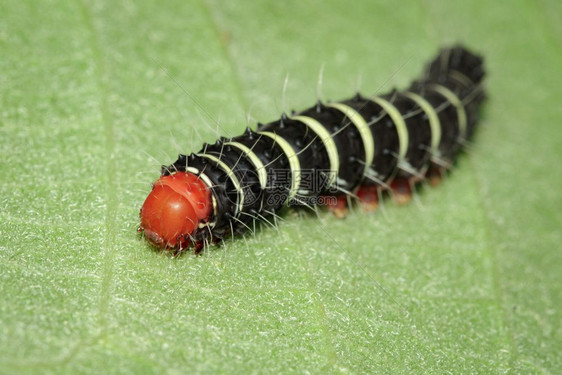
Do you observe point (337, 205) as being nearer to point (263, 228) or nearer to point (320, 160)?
point (320, 160)

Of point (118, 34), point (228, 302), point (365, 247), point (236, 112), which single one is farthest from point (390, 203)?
point (118, 34)

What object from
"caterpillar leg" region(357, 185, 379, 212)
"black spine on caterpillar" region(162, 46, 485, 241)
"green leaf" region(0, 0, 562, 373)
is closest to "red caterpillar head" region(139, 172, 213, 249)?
"black spine on caterpillar" region(162, 46, 485, 241)

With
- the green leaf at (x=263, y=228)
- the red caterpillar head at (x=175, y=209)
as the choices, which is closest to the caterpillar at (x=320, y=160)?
the red caterpillar head at (x=175, y=209)

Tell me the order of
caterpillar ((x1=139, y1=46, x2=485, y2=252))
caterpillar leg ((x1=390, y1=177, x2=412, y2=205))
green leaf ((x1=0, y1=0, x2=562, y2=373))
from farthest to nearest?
caterpillar leg ((x1=390, y1=177, x2=412, y2=205)) < caterpillar ((x1=139, y1=46, x2=485, y2=252)) < green leaf ((x1=0, y1=0, x2=562, y2=373))

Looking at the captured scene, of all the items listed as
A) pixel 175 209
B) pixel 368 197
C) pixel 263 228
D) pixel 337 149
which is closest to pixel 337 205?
pixel 368 197

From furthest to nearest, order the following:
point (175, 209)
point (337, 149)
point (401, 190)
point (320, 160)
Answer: point (401, 190) → point (337, 149) → point (320, 160) → point (175, 209)

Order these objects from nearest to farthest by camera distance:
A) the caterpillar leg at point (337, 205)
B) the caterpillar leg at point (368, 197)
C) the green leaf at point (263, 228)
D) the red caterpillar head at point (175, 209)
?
the green leaf at point (263, 228) < the red caterpillar head at point (175, 209) < the caterpillar leg at point (337, 205) < the caterpillar leg at point (368, 197)

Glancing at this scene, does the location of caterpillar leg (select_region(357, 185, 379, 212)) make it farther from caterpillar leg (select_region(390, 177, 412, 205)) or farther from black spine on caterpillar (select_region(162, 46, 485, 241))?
caterpillar leg (select_region(390, 177, 412, 205))

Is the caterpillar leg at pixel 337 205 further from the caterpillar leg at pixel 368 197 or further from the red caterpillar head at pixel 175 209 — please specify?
the red caterpillar head at pixel 175 209
